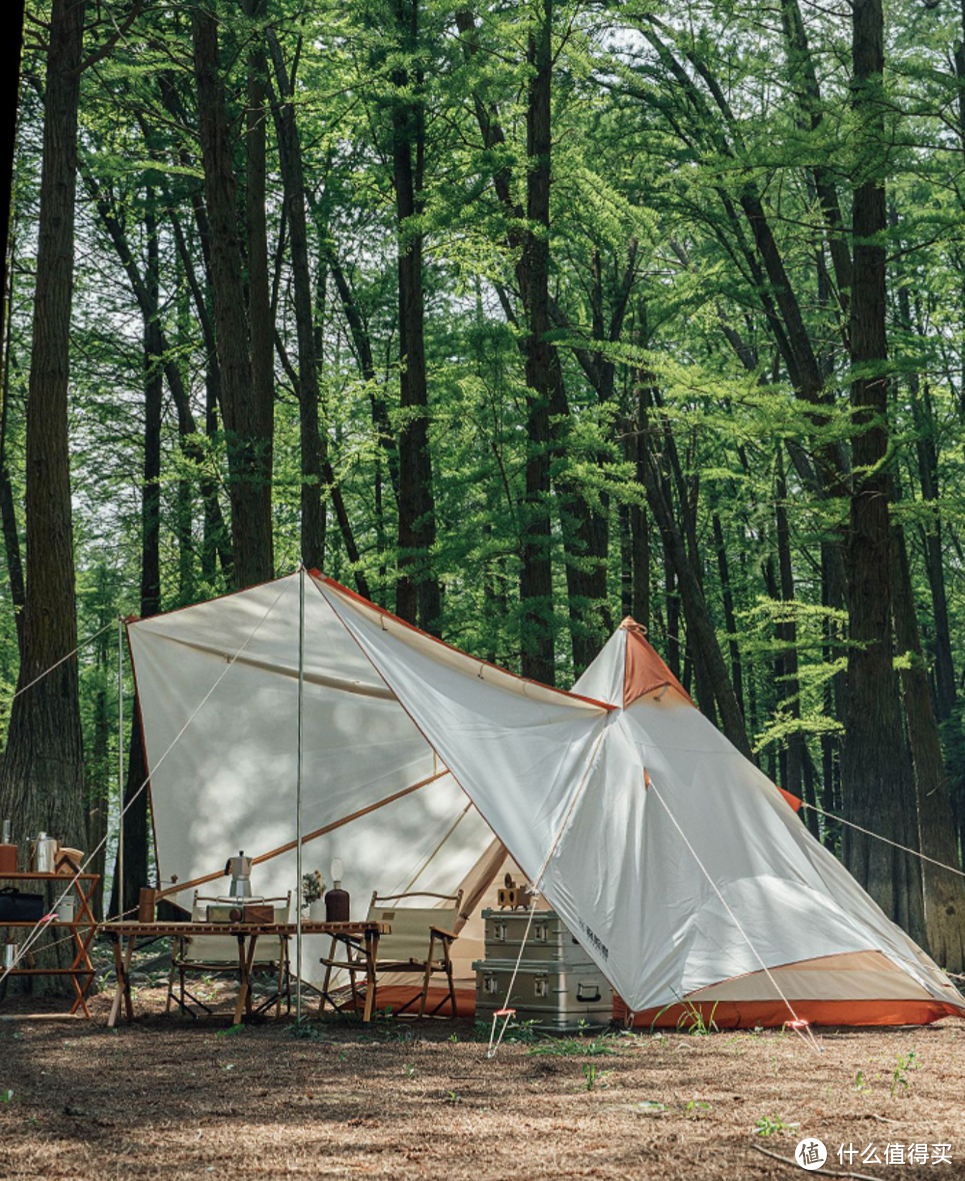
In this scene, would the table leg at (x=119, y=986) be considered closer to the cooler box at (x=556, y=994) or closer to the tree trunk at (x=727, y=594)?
the cooler box at (x=556, y=994)

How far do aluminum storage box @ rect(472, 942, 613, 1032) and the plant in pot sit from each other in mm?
1210

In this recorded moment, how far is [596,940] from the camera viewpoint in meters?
6.32

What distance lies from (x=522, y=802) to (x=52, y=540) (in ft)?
12.1

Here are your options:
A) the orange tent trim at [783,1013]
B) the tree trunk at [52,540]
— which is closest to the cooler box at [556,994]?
the orange tent trim at [783,1013]

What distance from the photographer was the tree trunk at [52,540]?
793 cm

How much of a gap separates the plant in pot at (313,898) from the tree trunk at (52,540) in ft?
4.94

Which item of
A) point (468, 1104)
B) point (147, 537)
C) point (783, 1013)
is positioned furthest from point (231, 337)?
point (468, 1104)

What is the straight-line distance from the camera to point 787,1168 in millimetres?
3102

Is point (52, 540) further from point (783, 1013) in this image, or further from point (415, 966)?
point (783, 1013)

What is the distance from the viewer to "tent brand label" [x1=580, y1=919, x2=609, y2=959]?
6.28 m

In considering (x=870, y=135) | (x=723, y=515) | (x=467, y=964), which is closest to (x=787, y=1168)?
(x=467, y=964)

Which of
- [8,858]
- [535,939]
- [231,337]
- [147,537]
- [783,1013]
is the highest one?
[231,337]

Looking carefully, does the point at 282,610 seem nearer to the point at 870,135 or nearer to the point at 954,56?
the point at 870,135

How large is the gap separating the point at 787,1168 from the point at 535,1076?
1929 millimetres
